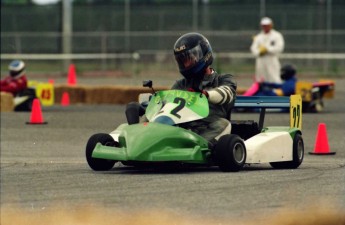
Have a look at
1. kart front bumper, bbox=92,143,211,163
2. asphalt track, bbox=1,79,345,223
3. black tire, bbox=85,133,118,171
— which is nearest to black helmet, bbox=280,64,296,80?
asphalt track, bbox=1,79,345,223

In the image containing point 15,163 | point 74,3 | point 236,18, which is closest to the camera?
point 15,163

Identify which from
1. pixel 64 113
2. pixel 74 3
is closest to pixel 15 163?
pixel 64 113

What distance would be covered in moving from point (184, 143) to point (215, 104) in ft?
2.65

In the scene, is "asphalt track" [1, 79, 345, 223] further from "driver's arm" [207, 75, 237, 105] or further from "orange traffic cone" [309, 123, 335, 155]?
"driver's arm" [207, 75, 237, 105]

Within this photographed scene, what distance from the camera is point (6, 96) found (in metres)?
22.1

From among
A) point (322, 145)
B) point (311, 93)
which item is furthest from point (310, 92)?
point (322, 145)

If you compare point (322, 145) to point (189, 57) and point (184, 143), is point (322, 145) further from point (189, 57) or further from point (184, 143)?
point (184, 143)

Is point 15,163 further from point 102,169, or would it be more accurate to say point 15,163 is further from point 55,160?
point 102,169

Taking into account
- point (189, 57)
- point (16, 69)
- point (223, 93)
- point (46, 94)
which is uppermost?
point (189, 57)

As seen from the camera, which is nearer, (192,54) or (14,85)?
(192,54)

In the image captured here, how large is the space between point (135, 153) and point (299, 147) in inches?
82.7

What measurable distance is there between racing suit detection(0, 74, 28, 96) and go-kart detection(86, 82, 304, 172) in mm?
11414

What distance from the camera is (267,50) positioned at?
25.2 meters

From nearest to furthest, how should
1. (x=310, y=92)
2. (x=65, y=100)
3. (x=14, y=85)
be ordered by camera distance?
(x=310, y=92) → (x=14, y=85) → (x=65, y=100)
